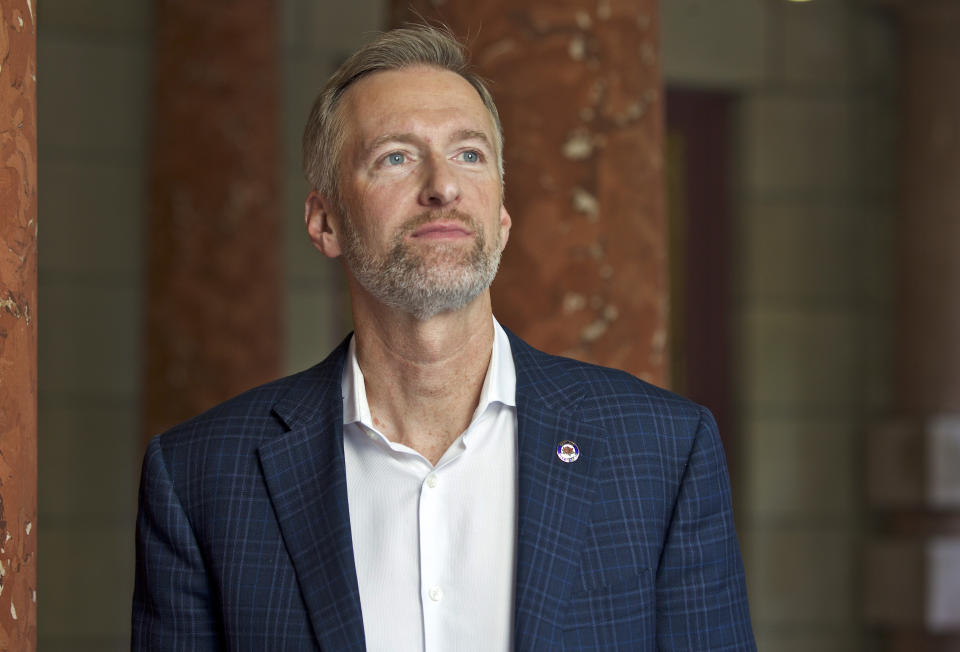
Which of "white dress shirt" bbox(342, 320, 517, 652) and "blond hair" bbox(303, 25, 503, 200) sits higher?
"blond hair" bbox(303, 25, 503, 200)

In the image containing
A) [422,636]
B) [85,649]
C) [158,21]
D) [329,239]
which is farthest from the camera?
[85,649]

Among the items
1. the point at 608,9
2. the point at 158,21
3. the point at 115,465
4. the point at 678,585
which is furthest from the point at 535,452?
the point at 115,465

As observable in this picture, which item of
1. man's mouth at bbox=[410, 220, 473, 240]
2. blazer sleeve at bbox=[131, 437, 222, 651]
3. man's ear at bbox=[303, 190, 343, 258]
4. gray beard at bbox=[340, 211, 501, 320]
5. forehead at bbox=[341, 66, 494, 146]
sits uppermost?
forehead at bbox=[341, 66, 494, 146]

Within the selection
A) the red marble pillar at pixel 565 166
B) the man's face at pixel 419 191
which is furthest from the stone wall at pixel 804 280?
the man's face at pixel 419 191

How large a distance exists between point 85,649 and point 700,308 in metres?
3.79

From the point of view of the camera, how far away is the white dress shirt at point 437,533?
6.55 feet

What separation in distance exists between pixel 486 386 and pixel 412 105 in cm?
49

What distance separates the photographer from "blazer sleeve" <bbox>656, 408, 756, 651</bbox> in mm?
2025

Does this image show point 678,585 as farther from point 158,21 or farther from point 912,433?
→ point 912,433

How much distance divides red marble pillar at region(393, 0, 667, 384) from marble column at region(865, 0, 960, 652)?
424 centimetres

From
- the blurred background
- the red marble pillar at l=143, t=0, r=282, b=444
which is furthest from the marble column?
the red marble pillar at l=143, t=0, r=282, b=444

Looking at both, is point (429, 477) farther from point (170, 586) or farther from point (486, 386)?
point (170, 586)

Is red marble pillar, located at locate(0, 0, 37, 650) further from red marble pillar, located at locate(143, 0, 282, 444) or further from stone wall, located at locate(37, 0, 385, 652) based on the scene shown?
stone wall, located at locate(37, 0, 385, 652)

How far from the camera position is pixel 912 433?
273 inches
